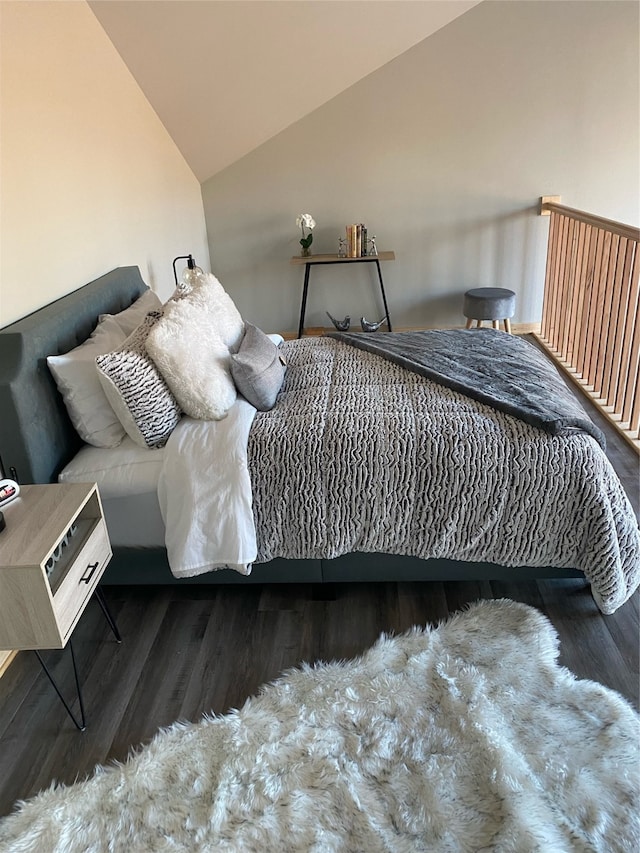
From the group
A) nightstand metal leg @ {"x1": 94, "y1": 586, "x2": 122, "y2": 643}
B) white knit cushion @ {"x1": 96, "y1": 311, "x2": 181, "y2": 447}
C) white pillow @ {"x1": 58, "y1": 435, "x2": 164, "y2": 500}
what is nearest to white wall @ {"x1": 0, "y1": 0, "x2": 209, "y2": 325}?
white knit cushion @ {"x1": 96, "y1": 311, "x2": 181, "y2": 447}

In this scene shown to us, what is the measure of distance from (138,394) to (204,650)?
0.82 m

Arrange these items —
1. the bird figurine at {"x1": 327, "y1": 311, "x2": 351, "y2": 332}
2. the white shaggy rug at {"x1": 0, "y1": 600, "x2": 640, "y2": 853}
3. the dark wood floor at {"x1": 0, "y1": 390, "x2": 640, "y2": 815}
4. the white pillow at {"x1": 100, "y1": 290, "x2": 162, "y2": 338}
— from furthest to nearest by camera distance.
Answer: the bird figurine at {"x1": 327, "y1": 311, "x2": 351, "y2": 332} → the white pillow at {"x1": 100, "y1": 290, "x2": 162, "y2": 338} → the dark wood floor at {"x1": 0, "y1": 390, "x2": 640, "y2": 815} → the white shaggy rug at {"x1": 0, "y1": 600, "x2": 640, "y2": 853}

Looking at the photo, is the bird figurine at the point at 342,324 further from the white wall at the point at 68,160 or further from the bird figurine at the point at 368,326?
the white wall at the point at 68,160

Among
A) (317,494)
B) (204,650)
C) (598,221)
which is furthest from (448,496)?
(598,221)

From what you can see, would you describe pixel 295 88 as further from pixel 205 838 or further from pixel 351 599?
pixel 205 838

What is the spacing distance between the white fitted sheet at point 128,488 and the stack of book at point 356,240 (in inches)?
113

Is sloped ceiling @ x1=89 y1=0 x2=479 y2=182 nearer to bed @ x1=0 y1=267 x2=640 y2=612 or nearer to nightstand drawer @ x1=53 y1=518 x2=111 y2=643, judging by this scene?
bed @ x1=0 y1=267 x2=640 y2=612

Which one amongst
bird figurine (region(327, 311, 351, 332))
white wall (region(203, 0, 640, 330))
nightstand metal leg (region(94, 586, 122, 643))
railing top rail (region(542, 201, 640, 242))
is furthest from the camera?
bird figurine (region(327, 311, 351, 332))

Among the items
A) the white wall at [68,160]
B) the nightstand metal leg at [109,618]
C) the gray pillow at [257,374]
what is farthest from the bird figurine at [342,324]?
the nightstand metal leg at [109,618]

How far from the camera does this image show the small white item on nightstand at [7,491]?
171cm

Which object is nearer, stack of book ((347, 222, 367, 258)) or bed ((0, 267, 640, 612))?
bed ((0, 267, 640, 612))

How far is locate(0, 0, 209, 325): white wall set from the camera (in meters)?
2.11

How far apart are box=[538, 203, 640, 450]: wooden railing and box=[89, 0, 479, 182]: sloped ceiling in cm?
156

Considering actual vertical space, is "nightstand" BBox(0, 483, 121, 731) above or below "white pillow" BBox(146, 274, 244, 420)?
below
